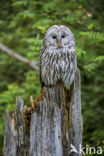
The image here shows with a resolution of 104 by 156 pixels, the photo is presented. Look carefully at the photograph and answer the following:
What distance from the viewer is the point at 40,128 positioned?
2959 mm

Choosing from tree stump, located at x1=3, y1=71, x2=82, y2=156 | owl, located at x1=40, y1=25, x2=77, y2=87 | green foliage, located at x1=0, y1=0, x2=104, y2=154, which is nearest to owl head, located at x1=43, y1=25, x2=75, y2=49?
owl, located at x1=40, y1=25, x2=77, y2=87

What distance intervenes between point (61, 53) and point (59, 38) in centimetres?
22

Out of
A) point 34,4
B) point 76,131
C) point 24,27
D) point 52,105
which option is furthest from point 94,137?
point 24,27

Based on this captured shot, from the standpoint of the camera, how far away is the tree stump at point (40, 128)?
2941mm

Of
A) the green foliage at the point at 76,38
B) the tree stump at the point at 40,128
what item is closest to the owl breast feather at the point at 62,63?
the green foliage at the point at 76,38

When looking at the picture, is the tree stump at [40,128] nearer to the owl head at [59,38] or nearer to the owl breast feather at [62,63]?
the owl breast feather at [62,63]

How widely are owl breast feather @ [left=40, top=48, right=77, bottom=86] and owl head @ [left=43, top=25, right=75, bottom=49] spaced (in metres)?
0.08

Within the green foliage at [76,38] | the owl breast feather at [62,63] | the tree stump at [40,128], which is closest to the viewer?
the tree stump at [40,128]

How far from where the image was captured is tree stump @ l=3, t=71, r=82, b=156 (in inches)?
116

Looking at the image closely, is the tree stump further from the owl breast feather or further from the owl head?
the owl head

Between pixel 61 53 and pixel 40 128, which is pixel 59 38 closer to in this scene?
pixel 61 53

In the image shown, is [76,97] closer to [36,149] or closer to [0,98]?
[36,149]

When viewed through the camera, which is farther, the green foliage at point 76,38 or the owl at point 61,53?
the green foliage at point 76,38

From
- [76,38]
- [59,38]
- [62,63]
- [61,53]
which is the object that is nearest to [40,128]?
[62,63]
